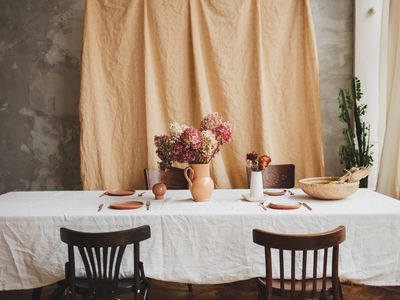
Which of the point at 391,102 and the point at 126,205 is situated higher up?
the point at 391,102

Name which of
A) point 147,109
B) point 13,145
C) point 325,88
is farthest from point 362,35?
point 13,145

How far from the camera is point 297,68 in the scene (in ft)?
12.1

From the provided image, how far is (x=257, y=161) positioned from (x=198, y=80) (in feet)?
4.37

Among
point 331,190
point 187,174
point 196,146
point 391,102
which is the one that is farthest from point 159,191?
point 391,102

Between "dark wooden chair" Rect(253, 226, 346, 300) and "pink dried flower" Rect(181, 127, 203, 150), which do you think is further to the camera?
"pink dried flower" Rect(181, 127, 203, 150)

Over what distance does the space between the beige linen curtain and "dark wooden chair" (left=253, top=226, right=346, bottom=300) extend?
5.71ft

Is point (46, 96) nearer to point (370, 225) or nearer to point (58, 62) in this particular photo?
point (58, 62)

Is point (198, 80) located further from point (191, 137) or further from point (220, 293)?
point (220, 293)

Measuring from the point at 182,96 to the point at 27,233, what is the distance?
1933 mm

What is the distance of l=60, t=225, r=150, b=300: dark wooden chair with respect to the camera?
1.78 meters

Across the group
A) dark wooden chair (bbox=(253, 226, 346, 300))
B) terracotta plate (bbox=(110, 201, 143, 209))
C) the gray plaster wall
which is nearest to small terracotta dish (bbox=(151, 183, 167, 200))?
terracotta plate (bbox=(110, 201, 143, 209))

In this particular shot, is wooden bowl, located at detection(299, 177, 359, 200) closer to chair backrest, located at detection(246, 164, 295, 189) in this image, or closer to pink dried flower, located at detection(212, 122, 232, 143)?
pink dried flower, located at detection(212, 122, 232, 143)


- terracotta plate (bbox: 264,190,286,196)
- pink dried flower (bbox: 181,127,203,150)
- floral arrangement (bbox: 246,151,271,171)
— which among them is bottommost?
terracotta plate (bbox: 264,190,286,196)

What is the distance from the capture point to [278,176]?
10.8 ft
